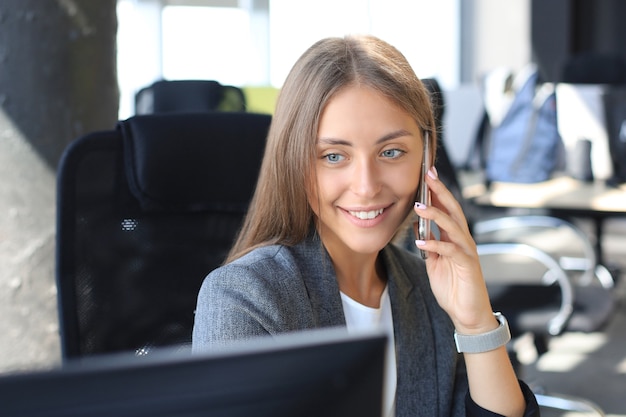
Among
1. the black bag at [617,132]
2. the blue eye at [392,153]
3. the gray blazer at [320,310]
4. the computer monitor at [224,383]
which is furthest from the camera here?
the black bag at [617,132]

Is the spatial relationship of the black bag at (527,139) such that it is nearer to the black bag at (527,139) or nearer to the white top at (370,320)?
the black bag at (527,139)

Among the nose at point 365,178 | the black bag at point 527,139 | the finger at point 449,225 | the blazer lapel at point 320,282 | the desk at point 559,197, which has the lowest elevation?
the desk at point 559,197

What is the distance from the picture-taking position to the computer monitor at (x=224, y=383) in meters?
0.44

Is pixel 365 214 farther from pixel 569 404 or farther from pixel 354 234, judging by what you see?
pixel 569 404

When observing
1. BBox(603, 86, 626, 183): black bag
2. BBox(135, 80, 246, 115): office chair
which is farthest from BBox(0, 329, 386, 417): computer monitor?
BBox(603, 86, 626, 183): black bag

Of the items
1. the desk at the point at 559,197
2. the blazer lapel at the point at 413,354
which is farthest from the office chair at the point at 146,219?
the desk at the point at 559,197

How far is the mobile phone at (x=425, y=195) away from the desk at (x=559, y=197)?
7.70 ft

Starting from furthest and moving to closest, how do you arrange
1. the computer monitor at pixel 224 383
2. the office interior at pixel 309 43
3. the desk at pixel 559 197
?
1. the desk at pixel 559 197
2. the office interior at pixel 309 43
3. the computer monitor at pixel 224 383

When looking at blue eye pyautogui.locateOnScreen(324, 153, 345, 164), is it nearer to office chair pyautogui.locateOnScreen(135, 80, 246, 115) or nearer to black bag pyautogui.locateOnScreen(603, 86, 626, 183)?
office chair pyautogui.locateOnScreen(135, 80, 246, 115)

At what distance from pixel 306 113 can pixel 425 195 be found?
22cm

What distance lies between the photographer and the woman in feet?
3.87

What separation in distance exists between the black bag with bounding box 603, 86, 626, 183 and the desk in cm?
7

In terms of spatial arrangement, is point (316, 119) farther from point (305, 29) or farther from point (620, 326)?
point (305, 29)

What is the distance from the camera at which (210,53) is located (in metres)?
6.28
